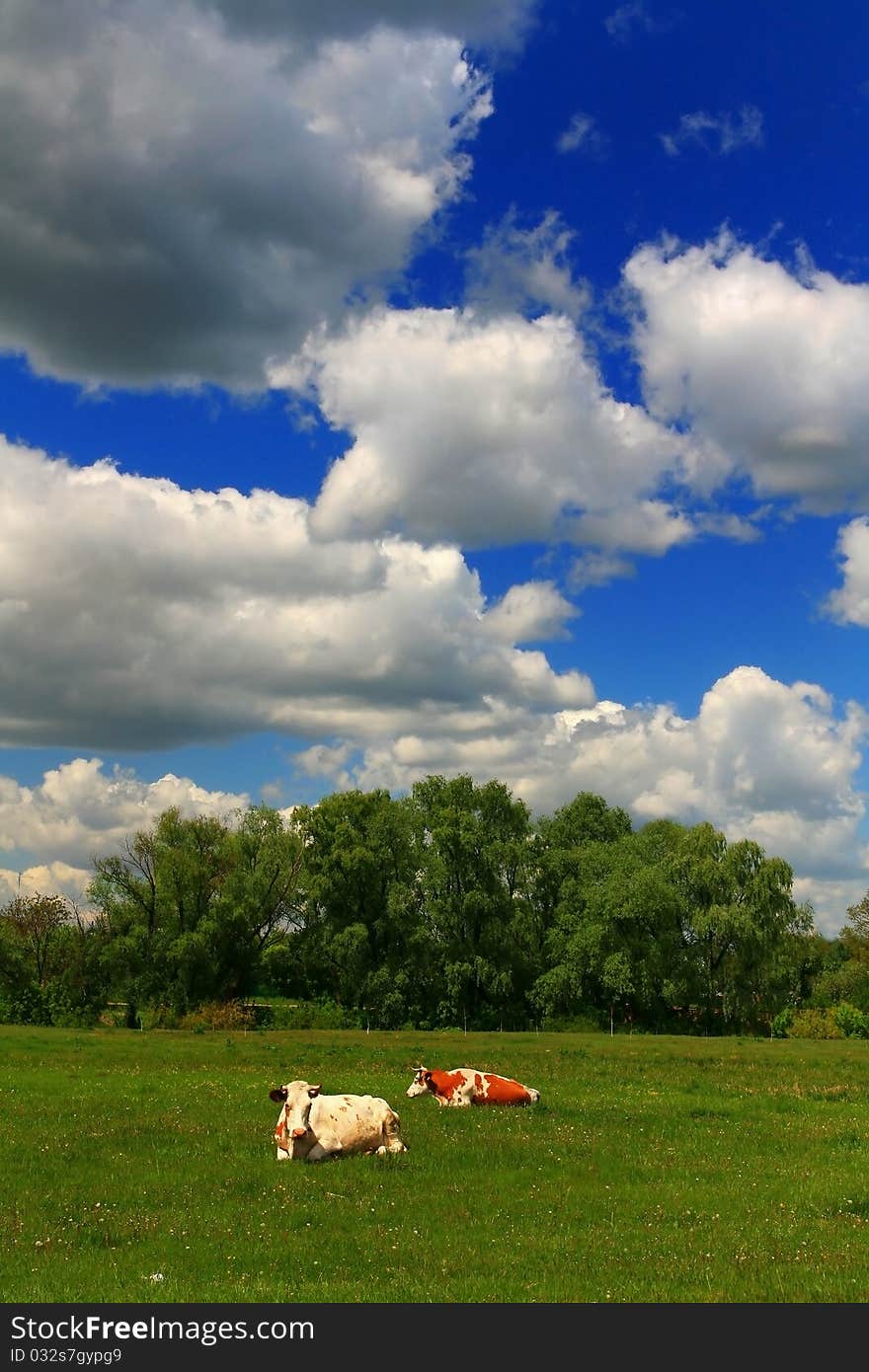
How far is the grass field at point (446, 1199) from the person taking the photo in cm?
1148

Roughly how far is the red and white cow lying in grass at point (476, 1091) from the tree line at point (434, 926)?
57.1 metres

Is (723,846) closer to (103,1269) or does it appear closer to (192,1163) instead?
(192,1163)

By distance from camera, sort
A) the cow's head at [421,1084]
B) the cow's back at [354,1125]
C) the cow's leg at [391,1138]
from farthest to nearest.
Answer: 1. the cow's head at [421,1084]
2. the cow's leg at [391,1138]
3. the cow's back at [354,1125]

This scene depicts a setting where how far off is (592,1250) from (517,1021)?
7861 cm

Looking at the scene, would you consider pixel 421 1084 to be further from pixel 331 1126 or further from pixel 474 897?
pixel 474 897

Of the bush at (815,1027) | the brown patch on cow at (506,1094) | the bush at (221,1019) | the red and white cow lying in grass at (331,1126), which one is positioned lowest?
the bush at (815,1027)

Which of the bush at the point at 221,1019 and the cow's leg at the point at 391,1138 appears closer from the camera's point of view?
the cow's leg at the point at 391,1138

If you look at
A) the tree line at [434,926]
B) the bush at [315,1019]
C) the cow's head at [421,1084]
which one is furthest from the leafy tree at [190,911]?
the cow's head at [421,1084]

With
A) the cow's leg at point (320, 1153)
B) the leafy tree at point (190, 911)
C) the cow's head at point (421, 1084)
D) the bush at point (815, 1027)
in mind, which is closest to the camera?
the cow's leg at point (320, 1153)

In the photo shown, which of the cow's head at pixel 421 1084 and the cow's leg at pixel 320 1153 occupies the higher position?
the cow's leg at pixel 320 1153

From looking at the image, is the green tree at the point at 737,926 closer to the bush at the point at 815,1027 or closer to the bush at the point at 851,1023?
the bush at the point at 815,1027

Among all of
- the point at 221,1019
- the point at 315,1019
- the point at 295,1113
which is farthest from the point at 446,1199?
the point at 315,1019

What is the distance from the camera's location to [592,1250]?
12.7 metres

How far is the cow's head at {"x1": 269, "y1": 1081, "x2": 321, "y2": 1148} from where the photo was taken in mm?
19000
